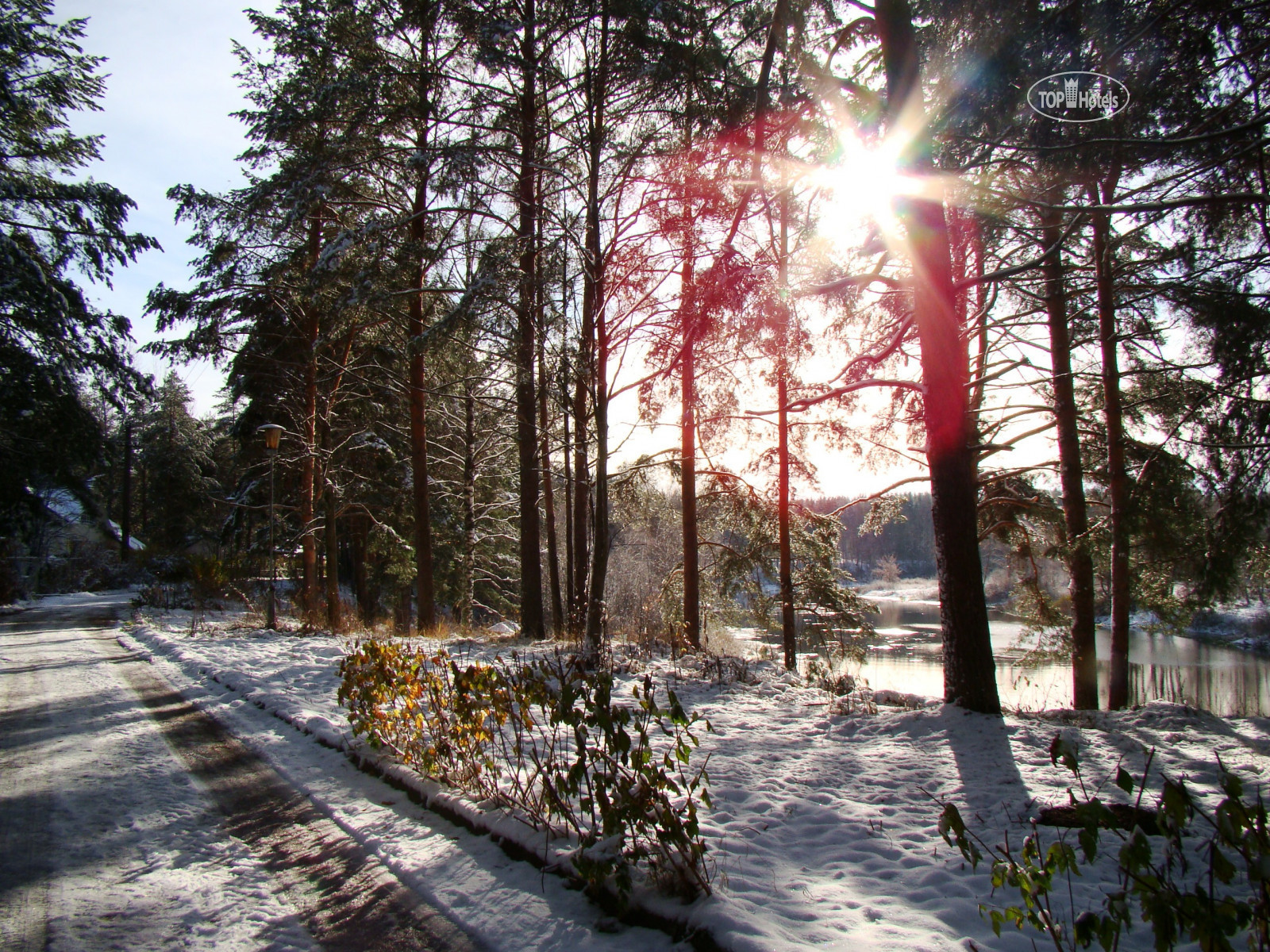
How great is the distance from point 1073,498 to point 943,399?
5319mm

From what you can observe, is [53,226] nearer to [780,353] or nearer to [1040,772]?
[780,353]

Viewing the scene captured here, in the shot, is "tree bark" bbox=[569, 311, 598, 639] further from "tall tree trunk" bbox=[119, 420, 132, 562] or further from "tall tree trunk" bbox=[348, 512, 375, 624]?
"tall tree trunk" bbox=[119, 420, 132, 562]

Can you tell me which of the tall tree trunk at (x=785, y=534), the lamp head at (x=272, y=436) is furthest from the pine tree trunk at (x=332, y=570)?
the tall tree trunk at (x=785, y=534)

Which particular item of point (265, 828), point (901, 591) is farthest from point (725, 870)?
point (901, 591)

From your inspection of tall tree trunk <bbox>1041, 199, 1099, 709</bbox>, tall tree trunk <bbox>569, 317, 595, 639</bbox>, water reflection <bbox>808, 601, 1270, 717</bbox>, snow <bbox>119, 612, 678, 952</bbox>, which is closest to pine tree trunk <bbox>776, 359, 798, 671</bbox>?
water reflection <bbox>808, 601, 1270, 717</bbox>

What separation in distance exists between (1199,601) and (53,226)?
19647mm

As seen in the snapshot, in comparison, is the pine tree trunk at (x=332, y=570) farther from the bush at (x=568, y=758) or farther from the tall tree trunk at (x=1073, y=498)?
the tall tree trunk at (x=1073, y=498)

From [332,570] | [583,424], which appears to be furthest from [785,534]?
[332,570]

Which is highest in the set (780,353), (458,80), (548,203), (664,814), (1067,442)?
(458,80)

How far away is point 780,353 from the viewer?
7441 millimetres

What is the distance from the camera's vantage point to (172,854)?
335cm

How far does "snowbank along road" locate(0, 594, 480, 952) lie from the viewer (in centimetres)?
267

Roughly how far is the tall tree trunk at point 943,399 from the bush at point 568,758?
2.88m

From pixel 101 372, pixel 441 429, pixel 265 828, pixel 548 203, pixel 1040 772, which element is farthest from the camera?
pixel 441 429
